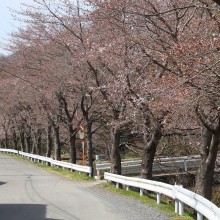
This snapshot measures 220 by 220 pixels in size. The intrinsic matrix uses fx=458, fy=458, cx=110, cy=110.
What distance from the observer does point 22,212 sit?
12430 millimetres

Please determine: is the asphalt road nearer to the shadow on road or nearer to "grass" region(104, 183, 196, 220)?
the shadow on road

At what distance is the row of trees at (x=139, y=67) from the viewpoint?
9.80 meters

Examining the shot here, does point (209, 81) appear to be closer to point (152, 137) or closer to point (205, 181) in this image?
point (205, 181)

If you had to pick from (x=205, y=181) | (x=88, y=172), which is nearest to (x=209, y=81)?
(x=205, y=181)

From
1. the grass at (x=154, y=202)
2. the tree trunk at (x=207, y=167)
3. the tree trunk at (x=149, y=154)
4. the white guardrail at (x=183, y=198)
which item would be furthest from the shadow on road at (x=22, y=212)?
the tree trunk at (x=149, y=154)

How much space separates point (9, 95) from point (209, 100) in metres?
33.6

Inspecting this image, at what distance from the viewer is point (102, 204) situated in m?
13.9

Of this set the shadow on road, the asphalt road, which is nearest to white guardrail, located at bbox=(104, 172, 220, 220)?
the asphalt road

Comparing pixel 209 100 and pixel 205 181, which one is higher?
pixel 209 100

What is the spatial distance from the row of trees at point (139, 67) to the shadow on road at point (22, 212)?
4179 millimetres

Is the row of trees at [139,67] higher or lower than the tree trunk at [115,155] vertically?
higher

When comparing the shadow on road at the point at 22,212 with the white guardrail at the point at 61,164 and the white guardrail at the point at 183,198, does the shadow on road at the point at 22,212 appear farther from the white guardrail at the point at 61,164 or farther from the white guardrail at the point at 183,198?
the white guardrail at the point at 61,164

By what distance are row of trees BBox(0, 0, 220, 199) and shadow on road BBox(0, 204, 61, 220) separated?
4.18m

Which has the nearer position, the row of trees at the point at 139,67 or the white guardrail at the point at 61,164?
the row of trees at the point at 139,67
